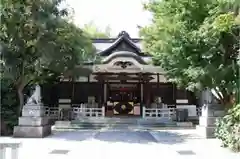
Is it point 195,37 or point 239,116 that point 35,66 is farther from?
point 239,116

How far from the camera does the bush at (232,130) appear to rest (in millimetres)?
9125

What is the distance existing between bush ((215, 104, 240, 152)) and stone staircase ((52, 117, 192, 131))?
7187mm

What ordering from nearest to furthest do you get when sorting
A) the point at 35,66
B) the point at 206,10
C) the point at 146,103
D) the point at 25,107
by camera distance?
the point at 206,10 < the point at 25,107 < the point at 35,66 < the point at 146,103

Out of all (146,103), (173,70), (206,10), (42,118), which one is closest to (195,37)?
(206,10)

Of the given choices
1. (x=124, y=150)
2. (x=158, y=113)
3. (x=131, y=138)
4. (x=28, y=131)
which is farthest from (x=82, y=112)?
(x=124, y=150)

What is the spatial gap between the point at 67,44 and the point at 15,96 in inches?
123

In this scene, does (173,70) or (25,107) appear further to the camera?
(173,70)

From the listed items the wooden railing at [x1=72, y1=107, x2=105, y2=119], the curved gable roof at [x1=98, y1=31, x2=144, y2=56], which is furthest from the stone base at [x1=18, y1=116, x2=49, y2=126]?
the curved gable roof at [x1=98, y1=31, x2=144, y2=56]

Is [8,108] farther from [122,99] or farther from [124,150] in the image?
[122,99]

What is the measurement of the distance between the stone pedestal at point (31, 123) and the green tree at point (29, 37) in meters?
1.45

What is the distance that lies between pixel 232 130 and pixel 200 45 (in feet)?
11.8

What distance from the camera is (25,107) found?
1325cm

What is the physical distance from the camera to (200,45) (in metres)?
12.0

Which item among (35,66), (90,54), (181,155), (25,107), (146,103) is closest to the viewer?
(181,155)
